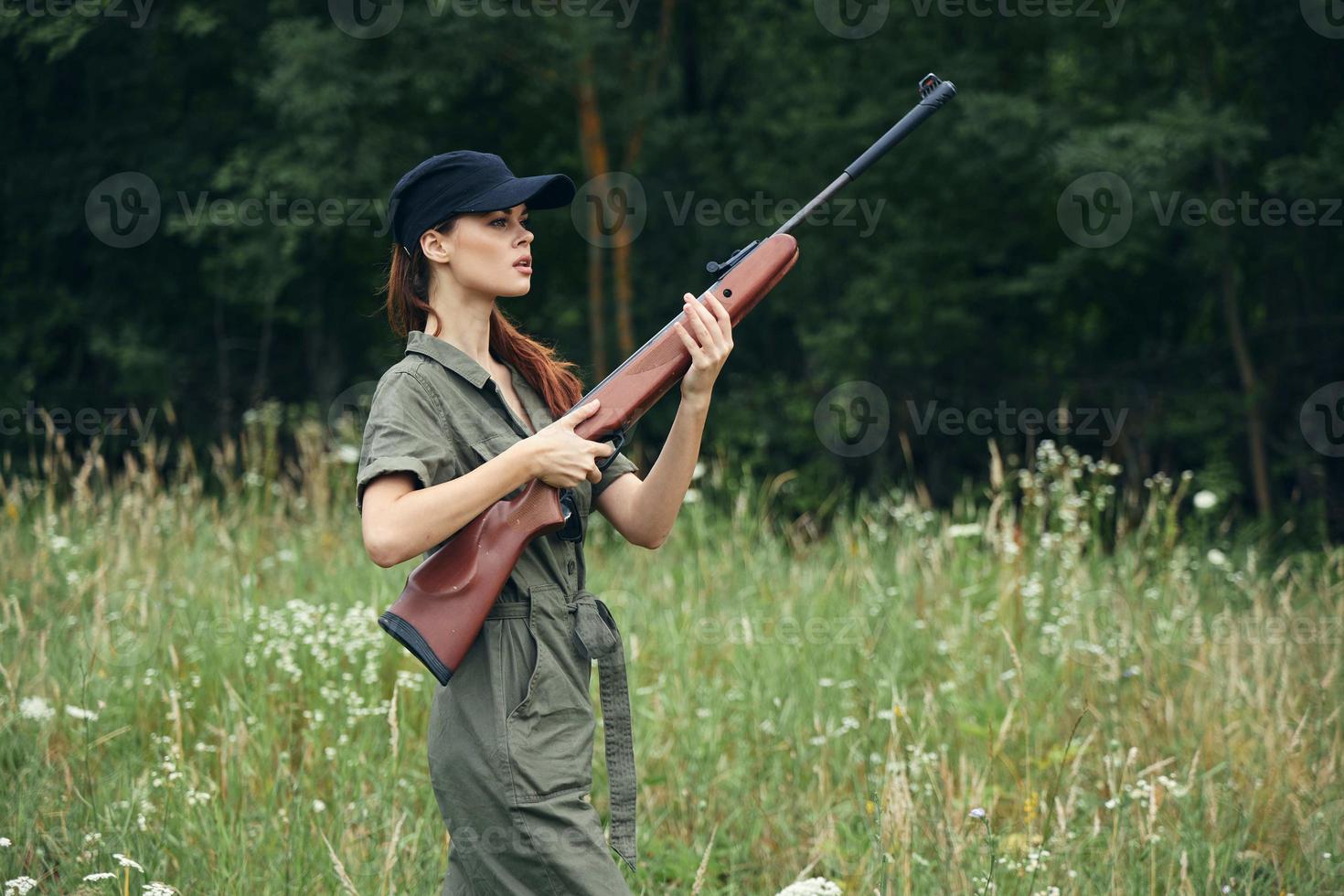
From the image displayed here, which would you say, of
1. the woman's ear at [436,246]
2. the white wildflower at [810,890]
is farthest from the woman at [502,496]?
the white wildflower at [810,890]

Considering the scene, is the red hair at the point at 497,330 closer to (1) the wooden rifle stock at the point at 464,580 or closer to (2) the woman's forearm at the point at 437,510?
(1) the wooden rifle stock at the point at 464,580

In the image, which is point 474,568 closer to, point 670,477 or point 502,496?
point 502,496

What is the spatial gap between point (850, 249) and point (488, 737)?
1147 centimetres

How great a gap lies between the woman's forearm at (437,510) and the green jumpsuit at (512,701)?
8 cm

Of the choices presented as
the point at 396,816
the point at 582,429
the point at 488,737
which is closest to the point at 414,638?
the point at 488,737

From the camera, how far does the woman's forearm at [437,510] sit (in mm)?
2119

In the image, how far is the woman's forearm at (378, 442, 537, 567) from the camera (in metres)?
2.12

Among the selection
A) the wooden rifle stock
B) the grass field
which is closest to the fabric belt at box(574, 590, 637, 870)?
the wooden rifle stock

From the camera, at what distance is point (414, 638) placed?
7.05ft

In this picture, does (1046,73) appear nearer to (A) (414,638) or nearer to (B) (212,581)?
(B) (212,581)

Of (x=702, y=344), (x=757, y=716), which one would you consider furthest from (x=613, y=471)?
(x=757, y=716)

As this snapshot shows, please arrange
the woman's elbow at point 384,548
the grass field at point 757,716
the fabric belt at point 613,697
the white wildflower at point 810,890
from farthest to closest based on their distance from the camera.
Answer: the grass field at point 757,716 → the white wildflower at point 810,890 → the fabric belt at point 613,697 → the woman's elbow at point 384,548

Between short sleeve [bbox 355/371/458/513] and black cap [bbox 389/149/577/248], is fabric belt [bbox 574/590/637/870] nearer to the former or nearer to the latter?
short sleeve [bbox 355/371/458/513]

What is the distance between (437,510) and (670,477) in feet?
1.65
